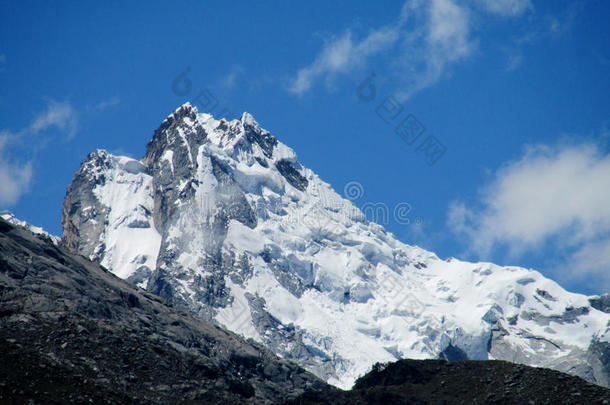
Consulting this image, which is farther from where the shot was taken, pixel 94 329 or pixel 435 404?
pixel 94 329

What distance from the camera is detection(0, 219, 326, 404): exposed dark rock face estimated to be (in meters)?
80.0

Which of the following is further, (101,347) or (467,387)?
(101,347)

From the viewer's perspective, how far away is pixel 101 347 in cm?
10206

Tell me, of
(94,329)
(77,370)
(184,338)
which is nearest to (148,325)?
(184,338)

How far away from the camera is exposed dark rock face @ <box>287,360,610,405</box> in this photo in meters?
84.4

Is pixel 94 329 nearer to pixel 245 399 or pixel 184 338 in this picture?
pixel 245 399

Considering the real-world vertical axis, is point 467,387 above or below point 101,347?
above

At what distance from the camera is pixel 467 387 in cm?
9244

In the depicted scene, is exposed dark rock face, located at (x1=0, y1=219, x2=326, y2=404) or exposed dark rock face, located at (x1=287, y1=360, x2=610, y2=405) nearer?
exposed dark rock face, located at (x1=0, y1=219, x2=326, y2=404)

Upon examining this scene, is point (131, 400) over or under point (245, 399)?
under

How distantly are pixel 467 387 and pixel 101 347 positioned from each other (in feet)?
163

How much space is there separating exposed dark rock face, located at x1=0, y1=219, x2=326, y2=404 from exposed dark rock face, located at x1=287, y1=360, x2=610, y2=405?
1924 centimetres

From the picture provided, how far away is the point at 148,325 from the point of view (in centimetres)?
16000

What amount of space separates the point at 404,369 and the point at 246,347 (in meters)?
90.7
